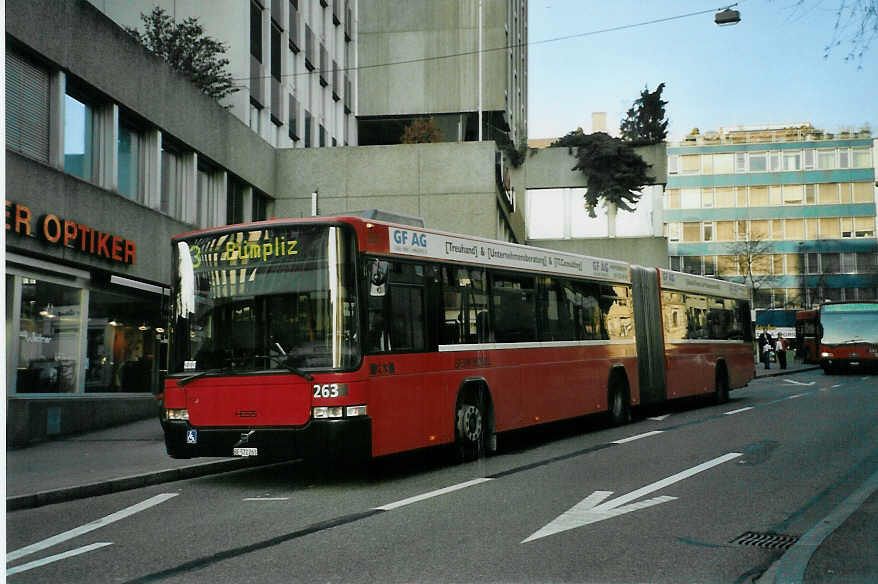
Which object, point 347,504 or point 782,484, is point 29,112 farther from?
point 782,484

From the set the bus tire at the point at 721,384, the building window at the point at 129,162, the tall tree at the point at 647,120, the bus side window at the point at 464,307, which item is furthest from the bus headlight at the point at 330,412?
the tall tree at the point at 647,120

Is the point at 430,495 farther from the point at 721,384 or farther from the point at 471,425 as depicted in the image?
the point at 721,384

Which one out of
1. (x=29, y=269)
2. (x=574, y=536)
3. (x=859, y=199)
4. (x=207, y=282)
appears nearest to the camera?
(x=574, y=536)

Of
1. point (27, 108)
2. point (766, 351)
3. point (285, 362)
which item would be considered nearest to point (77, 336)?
point (27, 108)

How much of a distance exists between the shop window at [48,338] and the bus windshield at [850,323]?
108 feet

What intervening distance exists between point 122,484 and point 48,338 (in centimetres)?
625

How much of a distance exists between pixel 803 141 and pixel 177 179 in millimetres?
86532

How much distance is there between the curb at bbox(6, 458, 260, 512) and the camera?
9977 millimetres

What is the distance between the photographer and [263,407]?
10391 millimetres

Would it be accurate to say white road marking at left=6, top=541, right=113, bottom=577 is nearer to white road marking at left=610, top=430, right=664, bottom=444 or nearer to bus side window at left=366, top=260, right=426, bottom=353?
bus side window at left=366, top=260, right=426, bottom=353

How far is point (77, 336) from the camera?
57.1 feet

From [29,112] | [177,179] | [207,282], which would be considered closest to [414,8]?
[177,179]

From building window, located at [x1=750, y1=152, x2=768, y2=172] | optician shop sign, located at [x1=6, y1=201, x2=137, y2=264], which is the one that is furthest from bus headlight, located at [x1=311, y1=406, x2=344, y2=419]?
building window, located at [x1=750, y1=152, x2=768, y2=172]

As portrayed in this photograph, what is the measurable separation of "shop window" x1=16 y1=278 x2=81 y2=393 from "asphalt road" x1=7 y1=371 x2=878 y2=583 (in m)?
5.44
